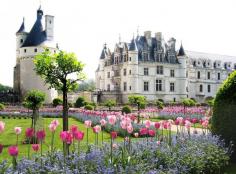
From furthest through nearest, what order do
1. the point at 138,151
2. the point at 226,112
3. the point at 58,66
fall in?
the point at 58,66 < the point at 226,112 < the point at 138,151

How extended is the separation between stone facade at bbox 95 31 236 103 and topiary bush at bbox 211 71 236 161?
39768 mm

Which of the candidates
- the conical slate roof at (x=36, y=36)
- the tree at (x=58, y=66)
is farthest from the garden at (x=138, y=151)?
the conical slate roof at (x=36, y=36)

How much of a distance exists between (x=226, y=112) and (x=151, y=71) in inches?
1691

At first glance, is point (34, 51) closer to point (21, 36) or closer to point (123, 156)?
point (21, 36)

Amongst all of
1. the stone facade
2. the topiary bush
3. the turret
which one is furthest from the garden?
the turret

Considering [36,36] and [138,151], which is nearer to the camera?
[138,151]

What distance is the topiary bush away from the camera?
8828 millimetres

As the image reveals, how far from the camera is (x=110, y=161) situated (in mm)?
6176

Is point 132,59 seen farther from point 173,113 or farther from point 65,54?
point 65,54

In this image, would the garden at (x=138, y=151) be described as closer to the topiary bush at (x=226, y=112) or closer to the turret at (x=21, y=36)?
the topiary bush at (x=226, y=112)

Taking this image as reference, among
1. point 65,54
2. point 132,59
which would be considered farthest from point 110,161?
point 132,59

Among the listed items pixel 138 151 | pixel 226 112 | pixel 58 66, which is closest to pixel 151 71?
pixel 58 66

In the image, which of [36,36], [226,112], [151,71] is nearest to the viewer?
[226,112]

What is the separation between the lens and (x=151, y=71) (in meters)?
51.7
